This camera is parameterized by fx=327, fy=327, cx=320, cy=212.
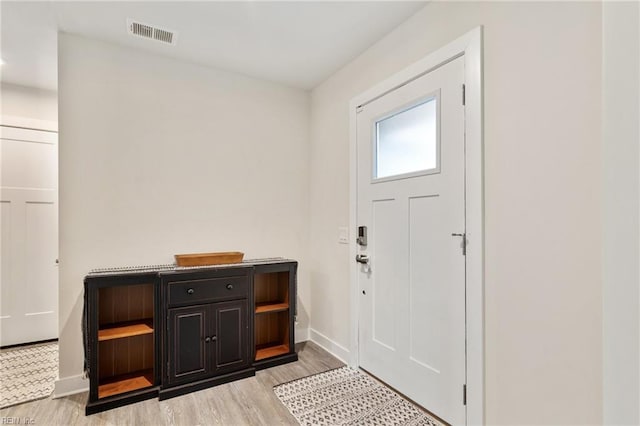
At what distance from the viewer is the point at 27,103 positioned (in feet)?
10.8

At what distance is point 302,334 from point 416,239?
1795 mm

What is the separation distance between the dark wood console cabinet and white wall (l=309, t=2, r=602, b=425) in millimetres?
1742

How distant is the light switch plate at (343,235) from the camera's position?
2.85 meters

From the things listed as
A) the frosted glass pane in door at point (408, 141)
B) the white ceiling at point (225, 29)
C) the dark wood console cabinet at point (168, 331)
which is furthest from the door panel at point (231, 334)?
the white ceiling at point (225, 29)

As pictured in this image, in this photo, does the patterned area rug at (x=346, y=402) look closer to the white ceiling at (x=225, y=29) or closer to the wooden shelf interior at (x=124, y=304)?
the wooden shelf interior at (x=124, y=304)

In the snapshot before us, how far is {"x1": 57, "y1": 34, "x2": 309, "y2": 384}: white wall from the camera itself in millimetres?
2381

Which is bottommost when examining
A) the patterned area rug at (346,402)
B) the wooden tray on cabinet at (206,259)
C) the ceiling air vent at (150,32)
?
the patterned area rug at (346,402)

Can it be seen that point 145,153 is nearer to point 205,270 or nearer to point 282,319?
point 205,270

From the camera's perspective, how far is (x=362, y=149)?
267 cm

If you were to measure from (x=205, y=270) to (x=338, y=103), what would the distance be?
1.85 meters

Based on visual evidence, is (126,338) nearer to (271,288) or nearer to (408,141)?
(271,288)

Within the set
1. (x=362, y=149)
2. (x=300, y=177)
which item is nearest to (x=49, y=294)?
(x=300, y=177)

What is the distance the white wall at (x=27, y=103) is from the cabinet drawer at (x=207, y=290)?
2544 mm

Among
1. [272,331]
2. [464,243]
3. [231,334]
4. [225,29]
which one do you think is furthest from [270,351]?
[225,29]
